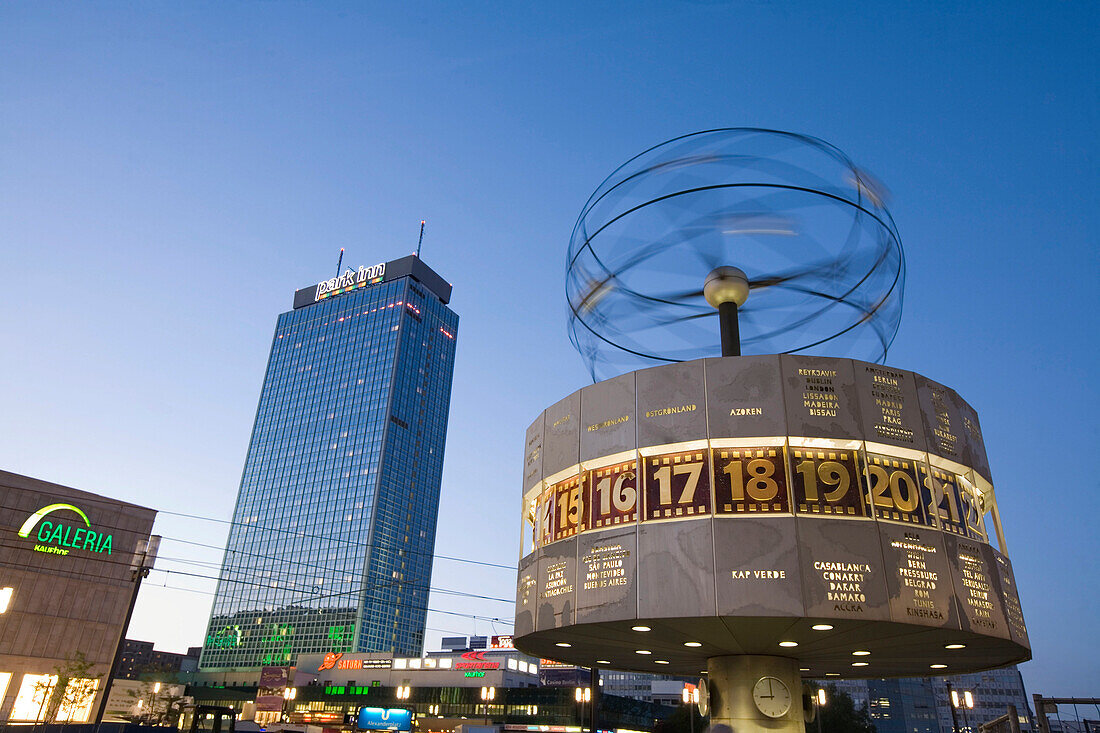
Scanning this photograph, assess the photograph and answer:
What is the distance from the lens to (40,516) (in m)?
52.1

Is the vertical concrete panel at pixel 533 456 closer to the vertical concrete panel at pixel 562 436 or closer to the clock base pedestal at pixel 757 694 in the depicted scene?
the vertical concrete panel at pixel 562 436

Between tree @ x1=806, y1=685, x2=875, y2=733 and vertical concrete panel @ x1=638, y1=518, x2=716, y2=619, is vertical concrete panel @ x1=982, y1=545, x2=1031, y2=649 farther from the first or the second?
tree @ x1=806, y1=685, x2=875, y2=733

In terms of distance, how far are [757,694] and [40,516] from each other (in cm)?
5547

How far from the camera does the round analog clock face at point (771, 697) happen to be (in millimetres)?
17906

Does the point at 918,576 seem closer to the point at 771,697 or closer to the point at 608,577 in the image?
the point at 771,697

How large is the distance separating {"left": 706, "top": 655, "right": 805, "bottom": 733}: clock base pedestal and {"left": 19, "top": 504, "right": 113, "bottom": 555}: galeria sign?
53.2 meters

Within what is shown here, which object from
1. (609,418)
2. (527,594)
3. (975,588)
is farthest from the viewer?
(527,594)

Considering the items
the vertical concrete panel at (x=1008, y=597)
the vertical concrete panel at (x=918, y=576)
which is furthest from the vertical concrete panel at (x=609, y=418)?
the vertical concrete panel at (x=1008, y=597)

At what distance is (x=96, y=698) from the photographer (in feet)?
169

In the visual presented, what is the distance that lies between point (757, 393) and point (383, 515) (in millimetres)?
185095

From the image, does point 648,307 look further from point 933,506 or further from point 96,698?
point 96,698

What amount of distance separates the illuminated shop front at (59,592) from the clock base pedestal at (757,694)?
1799 inches

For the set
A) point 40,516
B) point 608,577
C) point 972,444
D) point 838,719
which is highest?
point 40,516

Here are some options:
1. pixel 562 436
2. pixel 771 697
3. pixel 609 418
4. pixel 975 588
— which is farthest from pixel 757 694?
pixel 562 436
